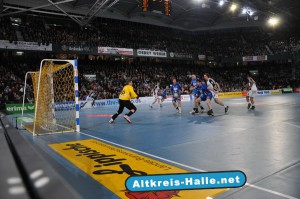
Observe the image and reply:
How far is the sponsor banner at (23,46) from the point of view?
23.3 meters

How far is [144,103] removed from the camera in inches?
1105

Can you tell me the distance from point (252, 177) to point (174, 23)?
37.9 meters

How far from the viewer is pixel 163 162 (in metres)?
4.86

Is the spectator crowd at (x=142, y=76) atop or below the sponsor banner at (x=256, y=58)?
below

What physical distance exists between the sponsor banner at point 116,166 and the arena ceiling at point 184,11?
2214cm

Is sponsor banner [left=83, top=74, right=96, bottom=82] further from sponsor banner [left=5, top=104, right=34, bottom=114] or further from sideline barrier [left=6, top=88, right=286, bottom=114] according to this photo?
sponsor banner [left=5, top=104, right=34, bottom=114]

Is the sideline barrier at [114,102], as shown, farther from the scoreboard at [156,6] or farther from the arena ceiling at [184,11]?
the scoreboard at [156,6]

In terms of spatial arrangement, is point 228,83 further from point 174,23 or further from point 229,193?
point 229,193

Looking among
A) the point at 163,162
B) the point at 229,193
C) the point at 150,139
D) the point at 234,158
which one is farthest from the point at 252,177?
the point at 150,139

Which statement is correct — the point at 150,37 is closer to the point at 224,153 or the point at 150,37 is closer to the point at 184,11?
the point at 184,11

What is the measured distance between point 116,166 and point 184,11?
113 feet

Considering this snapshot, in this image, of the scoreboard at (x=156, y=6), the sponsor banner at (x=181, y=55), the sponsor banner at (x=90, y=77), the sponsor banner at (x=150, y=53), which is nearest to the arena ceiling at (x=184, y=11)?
the sponsor banner at (x=181, y=55)

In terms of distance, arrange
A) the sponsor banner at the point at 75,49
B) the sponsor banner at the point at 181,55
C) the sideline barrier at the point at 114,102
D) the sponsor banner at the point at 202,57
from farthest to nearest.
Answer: the sponsor banner at the point at 202,57 < the sponsor banner at the point at 181,55 < the sponsor banner at the point at 75,49 < the sideline barrier at the point at 114,102

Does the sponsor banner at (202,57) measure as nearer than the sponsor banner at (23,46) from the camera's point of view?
No
